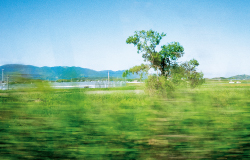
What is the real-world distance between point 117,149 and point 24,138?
1015 mm

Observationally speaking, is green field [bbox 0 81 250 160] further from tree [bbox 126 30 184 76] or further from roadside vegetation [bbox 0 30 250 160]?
tree [bbox 126 30 184 76]

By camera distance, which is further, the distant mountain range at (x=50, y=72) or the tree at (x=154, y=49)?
the tree at (x=154, y=49)

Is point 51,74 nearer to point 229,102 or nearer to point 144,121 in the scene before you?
point 144,121

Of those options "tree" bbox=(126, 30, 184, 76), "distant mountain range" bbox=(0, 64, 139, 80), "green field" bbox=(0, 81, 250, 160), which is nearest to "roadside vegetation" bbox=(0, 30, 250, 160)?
"green field" bbox=(0, 81, 250, 160)

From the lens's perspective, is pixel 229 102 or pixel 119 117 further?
pixel 229 102

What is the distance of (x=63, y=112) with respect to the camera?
226 centimetres

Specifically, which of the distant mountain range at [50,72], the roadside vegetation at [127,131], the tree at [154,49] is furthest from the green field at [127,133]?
the tree at [154,49]

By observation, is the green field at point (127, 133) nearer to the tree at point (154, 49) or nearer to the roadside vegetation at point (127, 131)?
the roadside vegetation at point (127, 131)

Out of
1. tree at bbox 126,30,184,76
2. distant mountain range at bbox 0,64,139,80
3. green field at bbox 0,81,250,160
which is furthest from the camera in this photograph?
A: tree at bbox 126,30,184,76

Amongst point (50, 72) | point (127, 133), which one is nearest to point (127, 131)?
point (127, 133)

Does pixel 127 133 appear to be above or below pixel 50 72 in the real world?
below

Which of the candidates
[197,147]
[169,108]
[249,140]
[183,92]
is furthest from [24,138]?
[249,140]

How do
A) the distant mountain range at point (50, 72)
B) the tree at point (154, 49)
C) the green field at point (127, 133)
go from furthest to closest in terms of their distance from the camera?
the tree at point (154, 49)
the distant mountain range at point (50, 72)
the green field at point (127, 133)

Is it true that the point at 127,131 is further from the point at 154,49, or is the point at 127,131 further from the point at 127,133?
the point at 154,49
